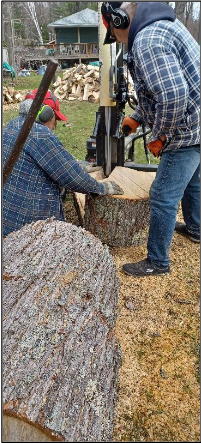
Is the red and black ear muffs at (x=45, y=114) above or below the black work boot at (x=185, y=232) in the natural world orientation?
above

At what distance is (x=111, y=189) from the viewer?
2951mm

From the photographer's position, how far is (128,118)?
311 cm

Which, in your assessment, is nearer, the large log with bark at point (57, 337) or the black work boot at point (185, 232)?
the large log with bark at point (57, 337)

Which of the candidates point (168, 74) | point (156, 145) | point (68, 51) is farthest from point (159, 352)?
point (68, 51)

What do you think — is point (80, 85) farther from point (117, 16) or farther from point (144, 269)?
point (117, 16)

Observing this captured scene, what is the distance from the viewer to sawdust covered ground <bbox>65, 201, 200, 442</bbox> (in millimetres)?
1865

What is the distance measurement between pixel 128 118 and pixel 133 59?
85 cm

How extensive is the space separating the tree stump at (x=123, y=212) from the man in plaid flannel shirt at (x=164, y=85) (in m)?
0.35

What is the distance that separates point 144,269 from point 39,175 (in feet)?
3.33

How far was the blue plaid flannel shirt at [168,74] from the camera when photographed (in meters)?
2.07

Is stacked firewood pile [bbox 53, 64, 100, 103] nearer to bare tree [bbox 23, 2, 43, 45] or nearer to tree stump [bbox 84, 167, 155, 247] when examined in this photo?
bare tree [bbox 23, 2, 43, 45]

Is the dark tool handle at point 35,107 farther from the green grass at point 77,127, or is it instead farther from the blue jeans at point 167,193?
the green grass at point 77,127

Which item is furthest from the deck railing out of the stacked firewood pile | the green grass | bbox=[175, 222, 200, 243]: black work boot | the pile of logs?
bbox=[175, 222, 200, 243]: black work boot

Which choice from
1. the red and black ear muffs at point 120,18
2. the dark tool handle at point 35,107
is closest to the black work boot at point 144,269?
the dark tool handle at point 35,107
